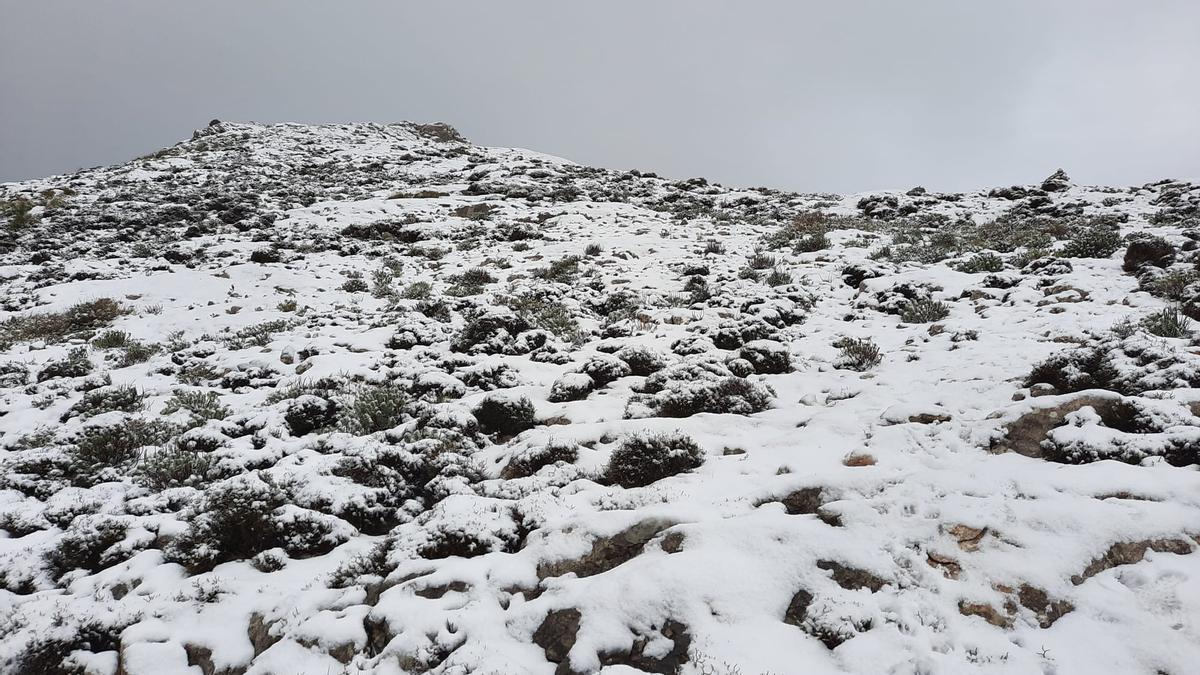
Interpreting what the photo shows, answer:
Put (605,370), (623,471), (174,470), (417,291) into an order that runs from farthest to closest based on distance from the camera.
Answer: (417,291) → (605,370) → (174,470) → (623,471)

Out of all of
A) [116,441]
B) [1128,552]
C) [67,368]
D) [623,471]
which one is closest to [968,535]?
[1128,552]

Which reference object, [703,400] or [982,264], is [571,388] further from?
[982,264]

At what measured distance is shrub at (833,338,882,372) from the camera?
6.98m

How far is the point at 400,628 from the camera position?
340 centimetres

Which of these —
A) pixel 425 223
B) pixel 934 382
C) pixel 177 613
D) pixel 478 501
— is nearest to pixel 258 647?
pixel 177 613

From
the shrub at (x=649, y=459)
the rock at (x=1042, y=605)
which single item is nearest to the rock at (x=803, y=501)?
the shrub at (x=649, y=459)

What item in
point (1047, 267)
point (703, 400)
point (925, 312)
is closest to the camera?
point (703, 400)

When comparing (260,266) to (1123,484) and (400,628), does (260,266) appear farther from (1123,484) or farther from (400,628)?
(1123,484)

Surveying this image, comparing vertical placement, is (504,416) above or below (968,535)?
below

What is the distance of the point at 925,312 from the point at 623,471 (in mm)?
6108

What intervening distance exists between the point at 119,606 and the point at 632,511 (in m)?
3.69

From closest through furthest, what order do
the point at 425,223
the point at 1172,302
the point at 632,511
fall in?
1. the point at 632,511
2. the point at 1172,302
3. the point at 425,223

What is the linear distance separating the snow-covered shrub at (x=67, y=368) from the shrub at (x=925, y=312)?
12.4m

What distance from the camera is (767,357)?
7.34 m
